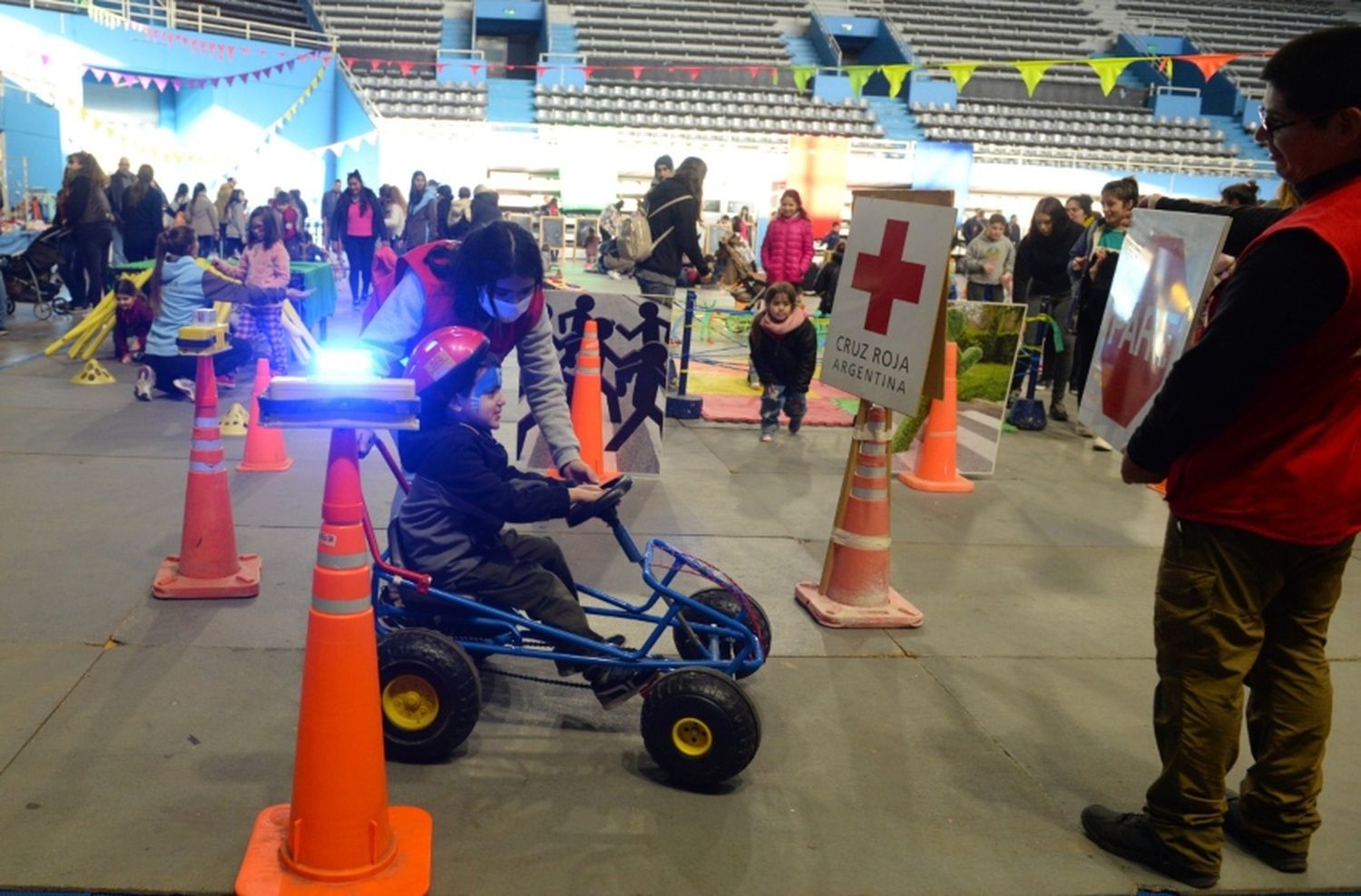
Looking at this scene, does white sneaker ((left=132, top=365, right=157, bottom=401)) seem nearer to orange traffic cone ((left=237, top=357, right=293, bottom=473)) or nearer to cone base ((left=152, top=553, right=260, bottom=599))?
orange traffic cone ((left=237, top=357, right=293, bottom=473))

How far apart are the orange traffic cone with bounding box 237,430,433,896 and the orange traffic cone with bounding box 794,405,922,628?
2.44 metres

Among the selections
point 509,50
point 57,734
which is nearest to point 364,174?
point 509,50

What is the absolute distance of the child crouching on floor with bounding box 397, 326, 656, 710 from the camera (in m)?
3.46

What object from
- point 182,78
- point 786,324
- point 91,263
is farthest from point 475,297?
point 182,78

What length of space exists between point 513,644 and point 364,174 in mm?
24500

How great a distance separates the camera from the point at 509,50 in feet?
119

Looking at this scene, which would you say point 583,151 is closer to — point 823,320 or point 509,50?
point 509,50

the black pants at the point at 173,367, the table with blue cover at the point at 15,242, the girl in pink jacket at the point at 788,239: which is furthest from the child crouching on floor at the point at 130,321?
the girl in pink jacket at the point at 788,239

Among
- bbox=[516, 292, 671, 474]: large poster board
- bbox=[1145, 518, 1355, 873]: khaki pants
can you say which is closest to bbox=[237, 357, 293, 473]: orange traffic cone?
bbox=[516, 292, 671, 474]: large poster board

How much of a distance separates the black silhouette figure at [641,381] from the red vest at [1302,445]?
453 centimetres

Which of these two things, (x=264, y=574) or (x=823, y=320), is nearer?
(x=264, y=574)

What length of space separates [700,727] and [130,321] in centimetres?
884

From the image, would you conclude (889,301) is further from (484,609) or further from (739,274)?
(739,274)

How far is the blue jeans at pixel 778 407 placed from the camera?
8578 mm
